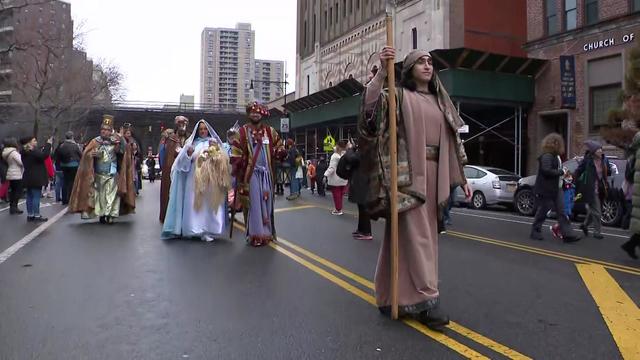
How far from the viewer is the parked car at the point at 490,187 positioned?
55.8 feet

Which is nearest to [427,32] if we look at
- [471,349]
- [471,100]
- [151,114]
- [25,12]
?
[471,100]

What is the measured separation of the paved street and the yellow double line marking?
0.01 meters

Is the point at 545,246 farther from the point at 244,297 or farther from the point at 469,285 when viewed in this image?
the point at 244,297

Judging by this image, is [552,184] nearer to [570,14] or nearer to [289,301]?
[289,301]

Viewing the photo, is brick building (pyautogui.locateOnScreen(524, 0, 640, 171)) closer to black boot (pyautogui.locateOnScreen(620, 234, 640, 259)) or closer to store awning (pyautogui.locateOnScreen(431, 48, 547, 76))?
store awning (pyautogui.locateOnScreen(431, 48, 547, 76))

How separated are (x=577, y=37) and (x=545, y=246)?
56.8 ft

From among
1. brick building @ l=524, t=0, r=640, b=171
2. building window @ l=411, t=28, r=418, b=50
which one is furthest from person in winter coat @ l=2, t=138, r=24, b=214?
building window @ l=411, t=28, r=418, b=50

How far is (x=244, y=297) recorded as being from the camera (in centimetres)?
542

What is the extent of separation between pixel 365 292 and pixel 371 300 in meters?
0.34

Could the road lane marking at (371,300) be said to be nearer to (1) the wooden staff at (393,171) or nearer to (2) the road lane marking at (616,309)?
(1) the wooden staff at (393,171)

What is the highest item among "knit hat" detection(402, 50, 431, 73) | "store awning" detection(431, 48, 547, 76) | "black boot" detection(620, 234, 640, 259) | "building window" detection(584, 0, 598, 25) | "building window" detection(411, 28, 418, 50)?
"building window" detection(411, 28, 418, 50)

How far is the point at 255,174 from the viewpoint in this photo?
8461 millimetres

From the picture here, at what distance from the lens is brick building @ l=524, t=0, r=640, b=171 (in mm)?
21984

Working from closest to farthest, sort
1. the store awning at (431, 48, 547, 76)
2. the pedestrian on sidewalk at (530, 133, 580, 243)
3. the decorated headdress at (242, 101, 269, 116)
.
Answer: the decorated headdress at (242, 101, 269, 116) < the pedestrian on sidewalk at (530, 133, 580, 243) < the store awning at (431, 48, 547, 76)
